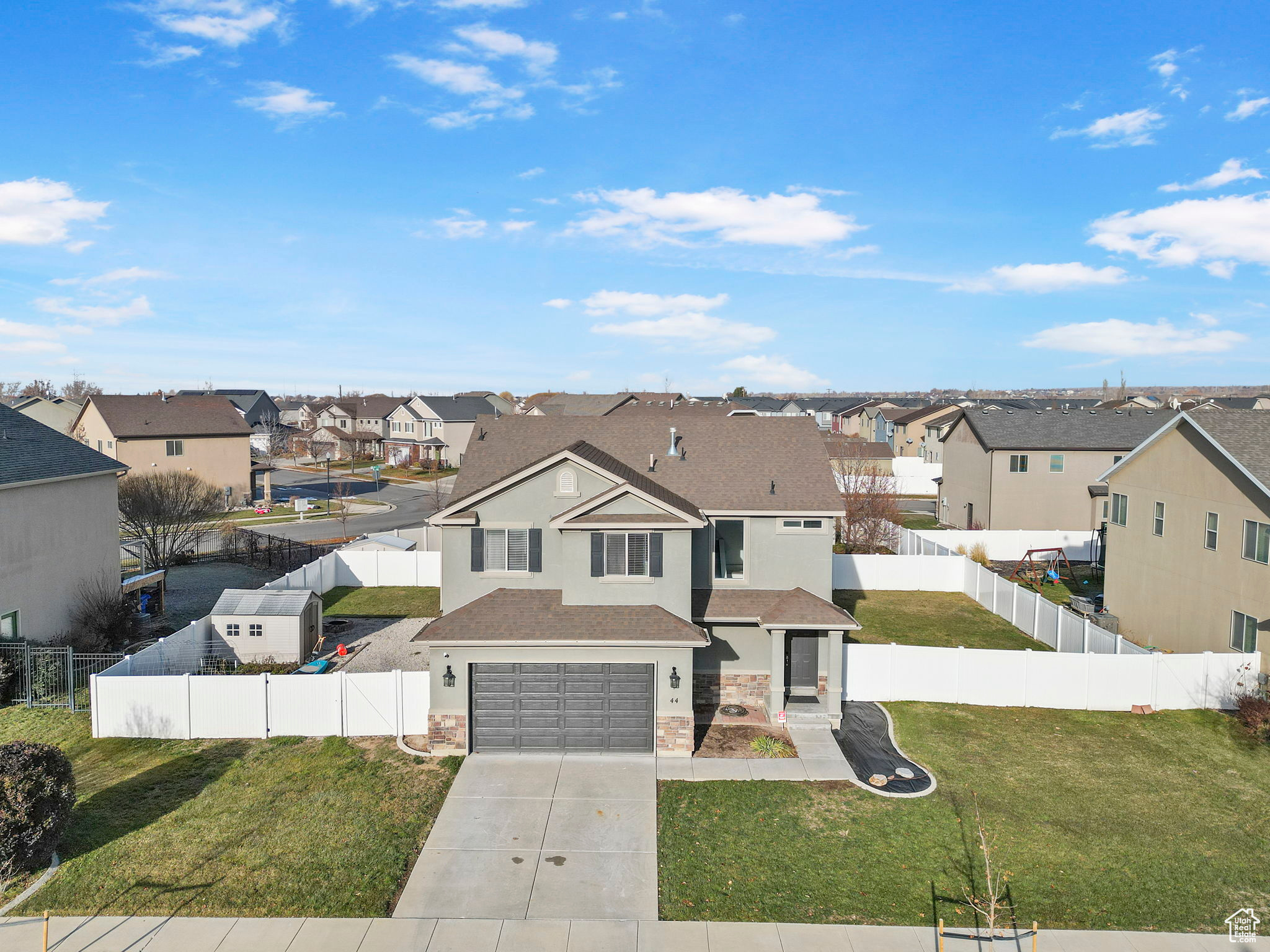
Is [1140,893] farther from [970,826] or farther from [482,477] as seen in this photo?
[482,477]

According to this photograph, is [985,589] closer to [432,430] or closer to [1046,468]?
[1046,468]

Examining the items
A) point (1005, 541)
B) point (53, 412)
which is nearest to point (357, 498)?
point (53, 412)

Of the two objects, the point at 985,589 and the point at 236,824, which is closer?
the point at 236,824

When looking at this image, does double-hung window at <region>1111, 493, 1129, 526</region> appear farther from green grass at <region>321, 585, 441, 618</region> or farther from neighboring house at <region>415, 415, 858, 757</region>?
green grass at <region>321, 585, 441, 618</region>

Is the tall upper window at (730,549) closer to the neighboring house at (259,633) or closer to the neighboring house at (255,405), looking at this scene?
the neighboring house at (259,633)

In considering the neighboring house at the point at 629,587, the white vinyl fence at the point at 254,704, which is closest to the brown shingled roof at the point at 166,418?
the neighboring house at the point at 629,587

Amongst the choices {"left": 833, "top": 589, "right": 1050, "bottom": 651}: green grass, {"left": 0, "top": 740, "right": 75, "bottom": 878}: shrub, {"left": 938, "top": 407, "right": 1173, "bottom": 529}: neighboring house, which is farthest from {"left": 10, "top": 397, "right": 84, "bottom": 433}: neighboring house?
{"left": 938, "top": 407, "right": 1173, "bottom": 529}: neighboring house
